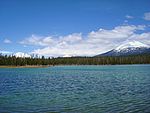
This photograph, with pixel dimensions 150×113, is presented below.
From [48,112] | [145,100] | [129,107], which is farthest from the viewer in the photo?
[145,100]

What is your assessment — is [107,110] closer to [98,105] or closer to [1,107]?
[98,105]

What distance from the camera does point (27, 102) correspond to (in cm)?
3136

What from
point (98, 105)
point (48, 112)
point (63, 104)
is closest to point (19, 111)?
point (48, 112)

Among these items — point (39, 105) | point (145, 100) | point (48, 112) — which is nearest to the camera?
point (48, 112)

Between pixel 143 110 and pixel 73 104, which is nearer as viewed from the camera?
pixel 143 110

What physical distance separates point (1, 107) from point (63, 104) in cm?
659

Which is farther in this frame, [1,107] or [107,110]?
[1,107]

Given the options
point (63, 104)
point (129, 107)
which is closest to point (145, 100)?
point (129, 107)

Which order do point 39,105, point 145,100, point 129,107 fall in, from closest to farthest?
1. point 129,107
2. point 39,105
3. point 145,100

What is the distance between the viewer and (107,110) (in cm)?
2580

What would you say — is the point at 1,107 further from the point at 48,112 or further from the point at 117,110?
the point at 117,110

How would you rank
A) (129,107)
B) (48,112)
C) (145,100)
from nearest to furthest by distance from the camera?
1. (48,112)
2. (129,107)
3. (145,100)

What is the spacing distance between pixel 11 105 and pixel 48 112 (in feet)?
20.4

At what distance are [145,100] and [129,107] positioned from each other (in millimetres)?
5054
